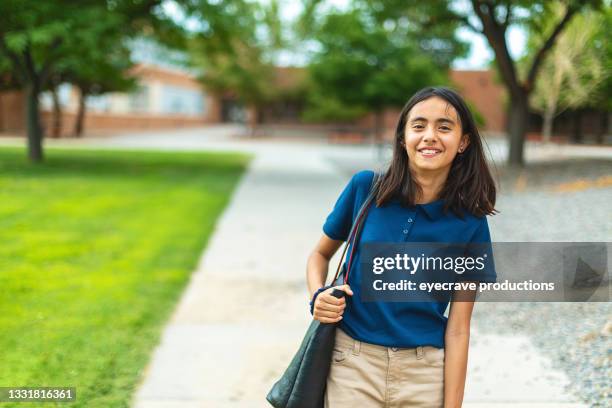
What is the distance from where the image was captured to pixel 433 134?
193cm

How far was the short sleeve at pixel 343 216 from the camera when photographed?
6.78 ft

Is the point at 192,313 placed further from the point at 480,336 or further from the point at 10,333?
the point at 480,336

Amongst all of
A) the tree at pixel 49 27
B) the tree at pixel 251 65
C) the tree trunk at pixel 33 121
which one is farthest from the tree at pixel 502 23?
the tree at pixel 251 65

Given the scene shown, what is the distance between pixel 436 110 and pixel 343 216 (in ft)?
1.49

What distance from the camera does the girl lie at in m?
1.90

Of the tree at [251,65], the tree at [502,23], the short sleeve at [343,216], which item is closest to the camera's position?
the short sleeve at [343,216]

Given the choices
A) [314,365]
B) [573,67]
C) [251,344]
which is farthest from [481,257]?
[573,67]

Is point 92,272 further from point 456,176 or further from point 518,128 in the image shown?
point 518,128

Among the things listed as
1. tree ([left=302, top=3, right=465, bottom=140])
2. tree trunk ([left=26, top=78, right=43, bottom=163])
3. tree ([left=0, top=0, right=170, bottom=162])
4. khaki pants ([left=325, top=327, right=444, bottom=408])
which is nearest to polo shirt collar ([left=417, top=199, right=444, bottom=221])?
khaki pants ([left=325, top=327, right=444, bottom=408])

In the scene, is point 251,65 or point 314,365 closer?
point 314,365

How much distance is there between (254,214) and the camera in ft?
31.4

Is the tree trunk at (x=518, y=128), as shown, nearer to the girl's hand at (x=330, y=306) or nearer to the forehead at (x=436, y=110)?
the forehead at (x=436, y=110)

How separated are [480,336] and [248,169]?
43.0 feet

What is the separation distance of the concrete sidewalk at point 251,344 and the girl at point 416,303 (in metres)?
1.72
